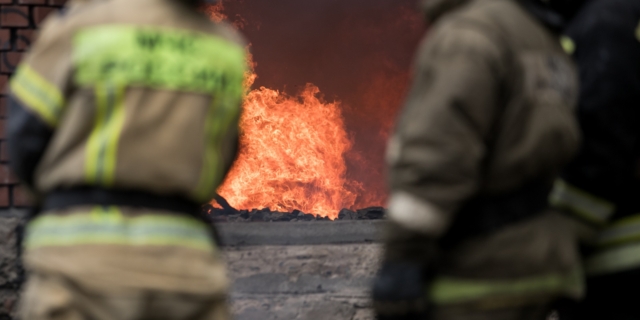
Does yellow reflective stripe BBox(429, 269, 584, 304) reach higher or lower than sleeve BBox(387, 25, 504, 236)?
lower

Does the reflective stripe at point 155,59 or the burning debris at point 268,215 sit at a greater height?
the burning debris at point 268,215

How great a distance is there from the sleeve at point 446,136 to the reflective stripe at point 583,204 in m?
0.63

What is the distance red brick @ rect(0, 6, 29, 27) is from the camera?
4.68m

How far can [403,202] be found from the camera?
2.17 meters

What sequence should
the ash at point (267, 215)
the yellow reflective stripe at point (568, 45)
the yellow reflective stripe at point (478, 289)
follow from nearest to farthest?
the yellow reflective stripe at point (478, 289) < the yellow reflective stripe at point (568, 45) < the ash at point (267, 215)

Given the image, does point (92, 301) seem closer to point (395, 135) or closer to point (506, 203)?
point (395, 135)

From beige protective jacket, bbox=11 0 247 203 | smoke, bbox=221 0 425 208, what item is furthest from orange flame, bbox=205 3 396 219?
beige protective jacket, bbox=11 0 247 203

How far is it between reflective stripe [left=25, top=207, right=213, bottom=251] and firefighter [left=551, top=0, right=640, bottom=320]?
1308 mm

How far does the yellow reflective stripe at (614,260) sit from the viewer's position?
2.82 m

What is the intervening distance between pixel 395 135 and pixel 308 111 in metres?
5.64

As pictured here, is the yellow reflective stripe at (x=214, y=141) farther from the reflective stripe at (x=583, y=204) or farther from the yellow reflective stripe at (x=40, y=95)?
the reflective stripe at (x=583, y=204)

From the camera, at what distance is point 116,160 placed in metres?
2.17

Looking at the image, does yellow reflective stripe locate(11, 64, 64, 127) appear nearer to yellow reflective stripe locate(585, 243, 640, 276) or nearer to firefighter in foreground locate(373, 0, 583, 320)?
firefighter in foreground locate(373, 0, 583, 320)

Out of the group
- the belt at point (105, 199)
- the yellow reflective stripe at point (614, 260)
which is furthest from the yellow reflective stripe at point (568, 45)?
the belt at point (105, 199)
